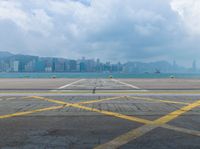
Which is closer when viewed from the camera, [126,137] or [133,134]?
[126,137]

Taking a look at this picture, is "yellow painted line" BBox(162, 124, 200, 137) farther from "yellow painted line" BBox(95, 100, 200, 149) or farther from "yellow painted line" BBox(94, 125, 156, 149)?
"yellow painted line" BBox(94, 125, 156, 149)

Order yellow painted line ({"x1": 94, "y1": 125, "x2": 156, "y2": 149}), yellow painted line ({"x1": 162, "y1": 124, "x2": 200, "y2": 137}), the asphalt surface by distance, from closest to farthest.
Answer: yellow painted line ({"x1": 94, "y1": 125, "x2": 156, "y2": 149}), the asphalt surface, yellow painted line ({"x1": 162, "y1": 124, "x2": 200, "y2": 137})

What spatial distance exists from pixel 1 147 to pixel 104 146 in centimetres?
226

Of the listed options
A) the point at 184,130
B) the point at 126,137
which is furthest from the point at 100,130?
the point at 184,130

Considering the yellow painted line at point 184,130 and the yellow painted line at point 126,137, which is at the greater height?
the yellow painted line at point 184,130

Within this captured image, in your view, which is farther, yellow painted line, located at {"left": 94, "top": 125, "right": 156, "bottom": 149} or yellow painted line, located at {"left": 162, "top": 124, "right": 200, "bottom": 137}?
yellow painted line, located at {"left": 162, "top": 124, "right": 200, "bottom": 137}

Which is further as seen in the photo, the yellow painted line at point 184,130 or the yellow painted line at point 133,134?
the yellow painted line at point 184,130

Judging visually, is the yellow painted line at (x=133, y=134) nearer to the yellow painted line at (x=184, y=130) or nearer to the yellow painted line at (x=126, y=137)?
the yellow painted line at (x=126, y=137)

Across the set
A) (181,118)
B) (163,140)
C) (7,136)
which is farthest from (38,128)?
(181,118)

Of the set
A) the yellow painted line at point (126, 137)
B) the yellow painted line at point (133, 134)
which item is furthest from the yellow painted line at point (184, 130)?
the yellow painted line at point (126, 137)

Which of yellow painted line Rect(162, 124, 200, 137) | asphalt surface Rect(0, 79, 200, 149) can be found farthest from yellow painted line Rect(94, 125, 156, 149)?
yellow painted line Rect(162, 124, 200, 137)

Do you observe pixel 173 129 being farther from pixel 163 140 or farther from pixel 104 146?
pixel 104 146

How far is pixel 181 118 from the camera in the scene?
24.3 feet

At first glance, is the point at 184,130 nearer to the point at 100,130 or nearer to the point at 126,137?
the point at 126,137
